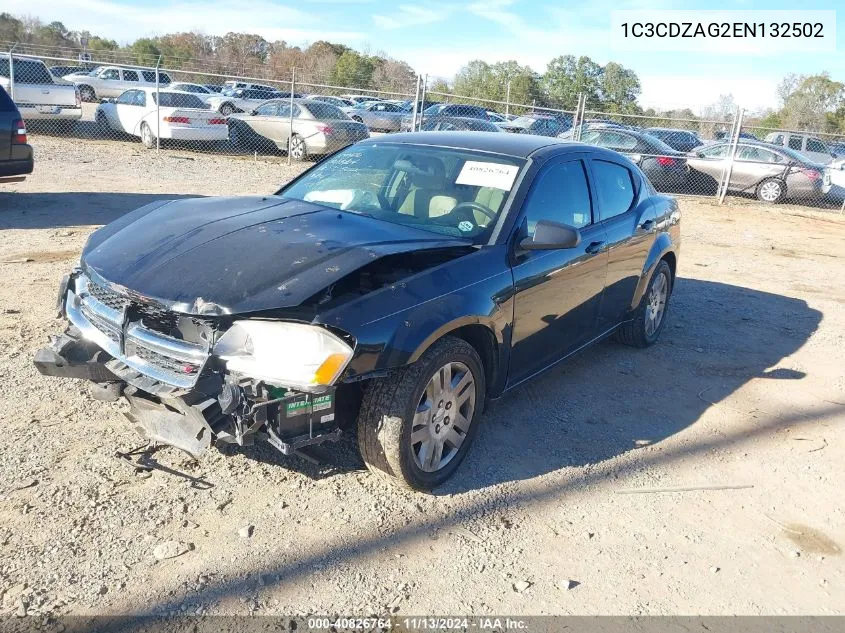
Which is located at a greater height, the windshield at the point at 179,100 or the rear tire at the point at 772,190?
the windshield at the point at 179,100

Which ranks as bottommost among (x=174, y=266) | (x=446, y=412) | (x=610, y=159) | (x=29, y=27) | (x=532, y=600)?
(x=532, y=600)

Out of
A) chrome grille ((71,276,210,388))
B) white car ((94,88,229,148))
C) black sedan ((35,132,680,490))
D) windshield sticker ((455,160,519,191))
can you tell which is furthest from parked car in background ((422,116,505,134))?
chrome grille ((71,276,210,388))

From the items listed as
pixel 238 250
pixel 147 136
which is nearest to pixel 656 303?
pixel 238 250

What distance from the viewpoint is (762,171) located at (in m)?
16.7

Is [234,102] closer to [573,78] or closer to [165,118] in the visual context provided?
[165,118]

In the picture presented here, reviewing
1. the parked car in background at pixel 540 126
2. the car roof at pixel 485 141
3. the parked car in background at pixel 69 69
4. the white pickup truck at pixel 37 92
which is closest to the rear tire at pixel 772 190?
the parked car in background at pixel 540 126

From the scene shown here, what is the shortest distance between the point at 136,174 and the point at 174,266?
1065cm

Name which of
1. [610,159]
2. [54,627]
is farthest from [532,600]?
[610,159]

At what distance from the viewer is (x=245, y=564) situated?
288 centimetres

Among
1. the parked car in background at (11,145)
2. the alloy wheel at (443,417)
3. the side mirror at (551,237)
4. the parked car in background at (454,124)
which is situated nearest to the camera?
the alloy wheel at (443,417)

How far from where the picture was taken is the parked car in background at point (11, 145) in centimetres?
877

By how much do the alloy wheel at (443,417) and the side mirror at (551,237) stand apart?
0.80 meters

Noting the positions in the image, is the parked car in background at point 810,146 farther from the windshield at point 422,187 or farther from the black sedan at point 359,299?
the windshield at point 422,187

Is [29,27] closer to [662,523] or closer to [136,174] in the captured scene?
[136,174]
